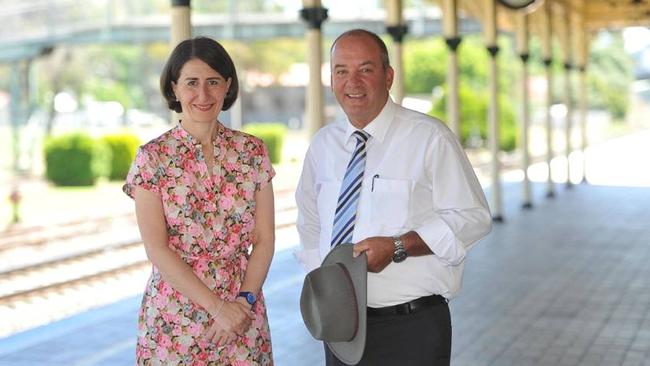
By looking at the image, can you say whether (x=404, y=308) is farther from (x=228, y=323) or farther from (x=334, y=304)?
(x=228, y=323)

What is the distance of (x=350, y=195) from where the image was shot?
2.91 meters

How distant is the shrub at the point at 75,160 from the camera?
27.0 metres

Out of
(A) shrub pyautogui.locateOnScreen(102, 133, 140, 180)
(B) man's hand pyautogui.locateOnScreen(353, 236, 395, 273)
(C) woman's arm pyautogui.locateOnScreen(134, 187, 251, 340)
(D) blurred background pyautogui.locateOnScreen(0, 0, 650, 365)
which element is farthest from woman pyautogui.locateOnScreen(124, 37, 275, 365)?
(A) shrub pyautogui.locateOnScreen(102, 133, 140, 180)

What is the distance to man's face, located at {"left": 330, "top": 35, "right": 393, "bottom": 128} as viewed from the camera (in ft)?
9.36

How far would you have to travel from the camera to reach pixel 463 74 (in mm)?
64562

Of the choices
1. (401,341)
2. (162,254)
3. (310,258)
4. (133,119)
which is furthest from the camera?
(133,119)

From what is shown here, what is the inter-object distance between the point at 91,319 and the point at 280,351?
1739 millimetres

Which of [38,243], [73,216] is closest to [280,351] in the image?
[38,243]

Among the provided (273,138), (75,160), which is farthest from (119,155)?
(273,138)

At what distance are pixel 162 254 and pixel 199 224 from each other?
0.12 meters

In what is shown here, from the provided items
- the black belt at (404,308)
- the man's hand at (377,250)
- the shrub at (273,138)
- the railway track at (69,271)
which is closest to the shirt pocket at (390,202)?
the man's hand at (377,250)

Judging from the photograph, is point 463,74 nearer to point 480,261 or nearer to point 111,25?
point 111,25

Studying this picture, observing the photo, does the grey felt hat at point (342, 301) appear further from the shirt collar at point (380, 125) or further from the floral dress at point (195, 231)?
the shirt collar at point (380, 125)

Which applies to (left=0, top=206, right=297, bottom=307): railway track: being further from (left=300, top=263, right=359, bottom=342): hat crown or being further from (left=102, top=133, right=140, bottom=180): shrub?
(left=102, top=133, right=140, bottom=180): shrub
